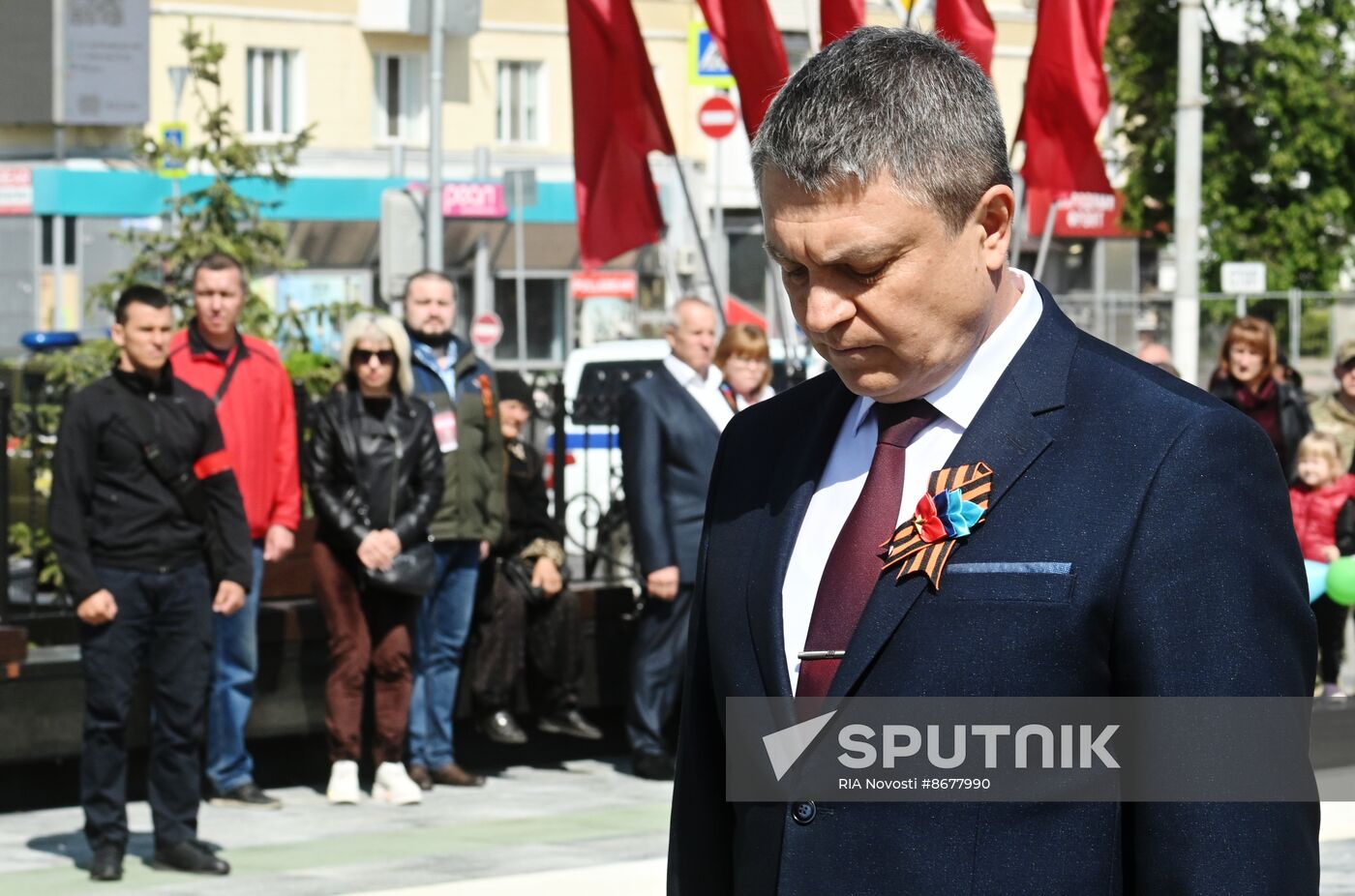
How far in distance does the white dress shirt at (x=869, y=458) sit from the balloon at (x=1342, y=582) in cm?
694

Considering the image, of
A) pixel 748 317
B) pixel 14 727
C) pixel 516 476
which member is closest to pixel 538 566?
pixel 516 476

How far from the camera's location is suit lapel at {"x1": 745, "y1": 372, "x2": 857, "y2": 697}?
2381 millimetres

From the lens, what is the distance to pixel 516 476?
948 centimetres

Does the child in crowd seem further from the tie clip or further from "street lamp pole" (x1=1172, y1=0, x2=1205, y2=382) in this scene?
"street lamp pole" (x1=1172, y1=0, x2=1205, y2=382)

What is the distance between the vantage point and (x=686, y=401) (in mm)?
9000

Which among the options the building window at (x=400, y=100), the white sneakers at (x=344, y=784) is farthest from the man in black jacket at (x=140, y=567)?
the building window at (x=400, y=100)

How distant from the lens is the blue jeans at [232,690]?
8.11 m

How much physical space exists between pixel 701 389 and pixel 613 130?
1892mm

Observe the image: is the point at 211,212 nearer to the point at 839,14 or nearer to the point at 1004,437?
the point at 839,14

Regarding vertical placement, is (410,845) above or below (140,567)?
below

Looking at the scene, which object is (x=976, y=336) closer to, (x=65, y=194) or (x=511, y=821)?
(x=511, y=821)

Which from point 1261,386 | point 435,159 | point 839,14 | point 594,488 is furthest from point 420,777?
point 435,159

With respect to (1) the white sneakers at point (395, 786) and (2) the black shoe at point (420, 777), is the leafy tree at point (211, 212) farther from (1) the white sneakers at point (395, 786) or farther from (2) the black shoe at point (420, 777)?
(1) the white sneakers at point (395, 786)

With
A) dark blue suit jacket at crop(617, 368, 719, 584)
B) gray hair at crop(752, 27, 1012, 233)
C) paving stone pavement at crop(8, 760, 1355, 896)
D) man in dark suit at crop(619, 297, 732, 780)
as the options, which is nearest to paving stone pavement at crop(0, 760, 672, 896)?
paving stone pavement at crop(8, 760, 1355, 896)
